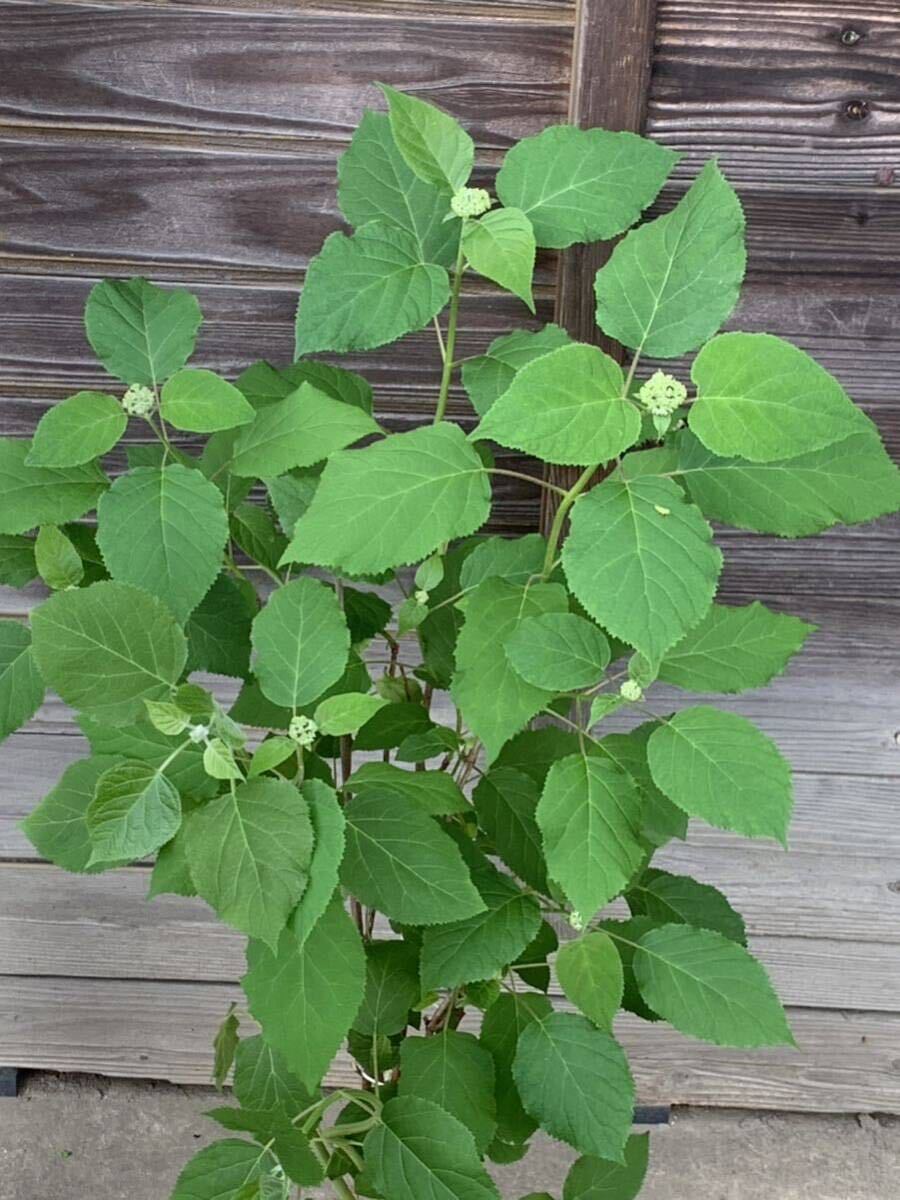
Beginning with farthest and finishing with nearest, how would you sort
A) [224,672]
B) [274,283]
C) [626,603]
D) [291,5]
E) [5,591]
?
[5,591], [274,283], [291,5], [224,672], [626,603]

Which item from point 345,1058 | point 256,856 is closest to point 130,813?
point 256,856

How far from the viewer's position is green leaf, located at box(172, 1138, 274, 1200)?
0.86 metres

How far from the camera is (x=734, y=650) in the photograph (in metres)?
0.82

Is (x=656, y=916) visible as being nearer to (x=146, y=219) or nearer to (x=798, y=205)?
(x=798, y=205)

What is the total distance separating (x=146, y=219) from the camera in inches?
44.3

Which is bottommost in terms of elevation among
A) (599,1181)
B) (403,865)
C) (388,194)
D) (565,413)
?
(599,1181)

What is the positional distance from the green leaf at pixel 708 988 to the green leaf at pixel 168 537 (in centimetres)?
45

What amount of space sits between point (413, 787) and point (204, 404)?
0.32 meters

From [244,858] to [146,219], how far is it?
713mm

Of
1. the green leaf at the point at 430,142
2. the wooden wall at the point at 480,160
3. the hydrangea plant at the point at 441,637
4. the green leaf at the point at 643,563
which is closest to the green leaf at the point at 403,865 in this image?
the hydrangea plant at the point at 441,637

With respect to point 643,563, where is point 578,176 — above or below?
above

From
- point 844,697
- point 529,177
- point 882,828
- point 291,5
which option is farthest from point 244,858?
point 882,828

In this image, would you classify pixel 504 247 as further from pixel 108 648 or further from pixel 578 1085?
pixel 578 1085

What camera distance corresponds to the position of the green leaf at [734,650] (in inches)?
31.9
